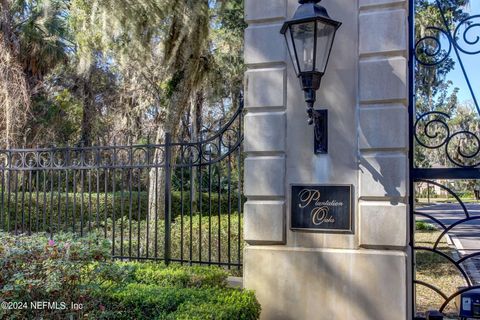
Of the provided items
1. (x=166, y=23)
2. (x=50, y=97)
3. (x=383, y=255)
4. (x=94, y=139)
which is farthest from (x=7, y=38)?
(x=383, y=255)

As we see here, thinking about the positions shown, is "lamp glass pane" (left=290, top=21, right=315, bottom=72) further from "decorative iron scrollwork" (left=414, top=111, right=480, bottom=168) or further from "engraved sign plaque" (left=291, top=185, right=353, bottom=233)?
"decorative iron scrollwork" (left=414, top=111, right=480, bottom=168)

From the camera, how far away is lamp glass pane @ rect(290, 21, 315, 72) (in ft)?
12.0

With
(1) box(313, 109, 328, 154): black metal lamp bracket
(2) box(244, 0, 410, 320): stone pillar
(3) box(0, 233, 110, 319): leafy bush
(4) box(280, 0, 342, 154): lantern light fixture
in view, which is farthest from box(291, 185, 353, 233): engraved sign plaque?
(3) box(0, 233, 110, 319): leafy bush

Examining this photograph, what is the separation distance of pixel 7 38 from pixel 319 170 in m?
14.3

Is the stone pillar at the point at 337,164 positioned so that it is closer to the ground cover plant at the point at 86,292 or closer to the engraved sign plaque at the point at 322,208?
the engraved sign plaque at the point at 322,208

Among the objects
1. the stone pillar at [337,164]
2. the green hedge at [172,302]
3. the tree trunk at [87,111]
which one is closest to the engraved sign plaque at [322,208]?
the stone pillar at [337,164]

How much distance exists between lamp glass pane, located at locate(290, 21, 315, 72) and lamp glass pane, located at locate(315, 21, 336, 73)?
65 mm

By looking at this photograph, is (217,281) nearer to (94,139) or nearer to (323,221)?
(323,221)

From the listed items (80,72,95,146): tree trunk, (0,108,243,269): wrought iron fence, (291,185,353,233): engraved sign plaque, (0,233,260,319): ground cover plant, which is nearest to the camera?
(0,233,260,319): ground cover plant

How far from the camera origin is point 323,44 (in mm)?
3727

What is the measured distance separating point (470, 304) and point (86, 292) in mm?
3270

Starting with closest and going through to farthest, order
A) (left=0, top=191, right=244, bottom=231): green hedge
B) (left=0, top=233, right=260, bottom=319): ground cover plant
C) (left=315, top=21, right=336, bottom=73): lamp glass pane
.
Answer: (left=0, top=233, right=260, bottom=319): ground cover plant < (left=315, top=21, right=336, bottom=73): lamp glass pane < (left=0, top=191, right=244, bottom=231): green hedge

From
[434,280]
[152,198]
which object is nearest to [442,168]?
[434,280]

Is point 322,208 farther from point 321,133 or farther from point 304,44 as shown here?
point 304,44
